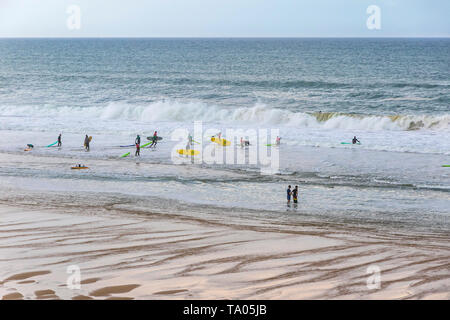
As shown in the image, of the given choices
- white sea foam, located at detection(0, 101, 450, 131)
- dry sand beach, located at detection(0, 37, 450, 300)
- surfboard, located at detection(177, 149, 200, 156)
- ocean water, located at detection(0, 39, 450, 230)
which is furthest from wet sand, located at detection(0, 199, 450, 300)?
white sea foam, located at detection(0, 101, 450, 131)

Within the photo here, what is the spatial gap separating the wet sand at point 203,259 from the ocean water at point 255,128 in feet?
8.34

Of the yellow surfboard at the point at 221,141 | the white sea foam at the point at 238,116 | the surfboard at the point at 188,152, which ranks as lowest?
the surfboard at the point at 188,152

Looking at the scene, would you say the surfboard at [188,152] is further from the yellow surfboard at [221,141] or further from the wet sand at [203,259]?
the wet sand at [203,259]

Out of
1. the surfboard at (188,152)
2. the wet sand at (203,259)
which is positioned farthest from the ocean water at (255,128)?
the wet sand at (203,259)

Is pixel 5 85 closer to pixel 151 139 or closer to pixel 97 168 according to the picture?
pixel 151 139

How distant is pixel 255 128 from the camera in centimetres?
3931

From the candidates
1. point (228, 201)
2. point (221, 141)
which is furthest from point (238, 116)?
point (228, 201)

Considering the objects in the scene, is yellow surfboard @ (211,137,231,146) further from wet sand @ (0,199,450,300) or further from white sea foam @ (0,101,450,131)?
wet sand @ (0,199,450,300)

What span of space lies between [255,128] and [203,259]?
1102 inches

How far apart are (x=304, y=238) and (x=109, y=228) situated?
534cm

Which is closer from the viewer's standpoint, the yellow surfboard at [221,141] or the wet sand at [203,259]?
the wet sand at [203,259]

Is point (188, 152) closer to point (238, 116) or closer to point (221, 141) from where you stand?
point (221, 141)

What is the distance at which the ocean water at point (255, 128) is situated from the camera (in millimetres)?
19509

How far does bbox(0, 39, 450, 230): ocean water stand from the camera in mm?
19509
